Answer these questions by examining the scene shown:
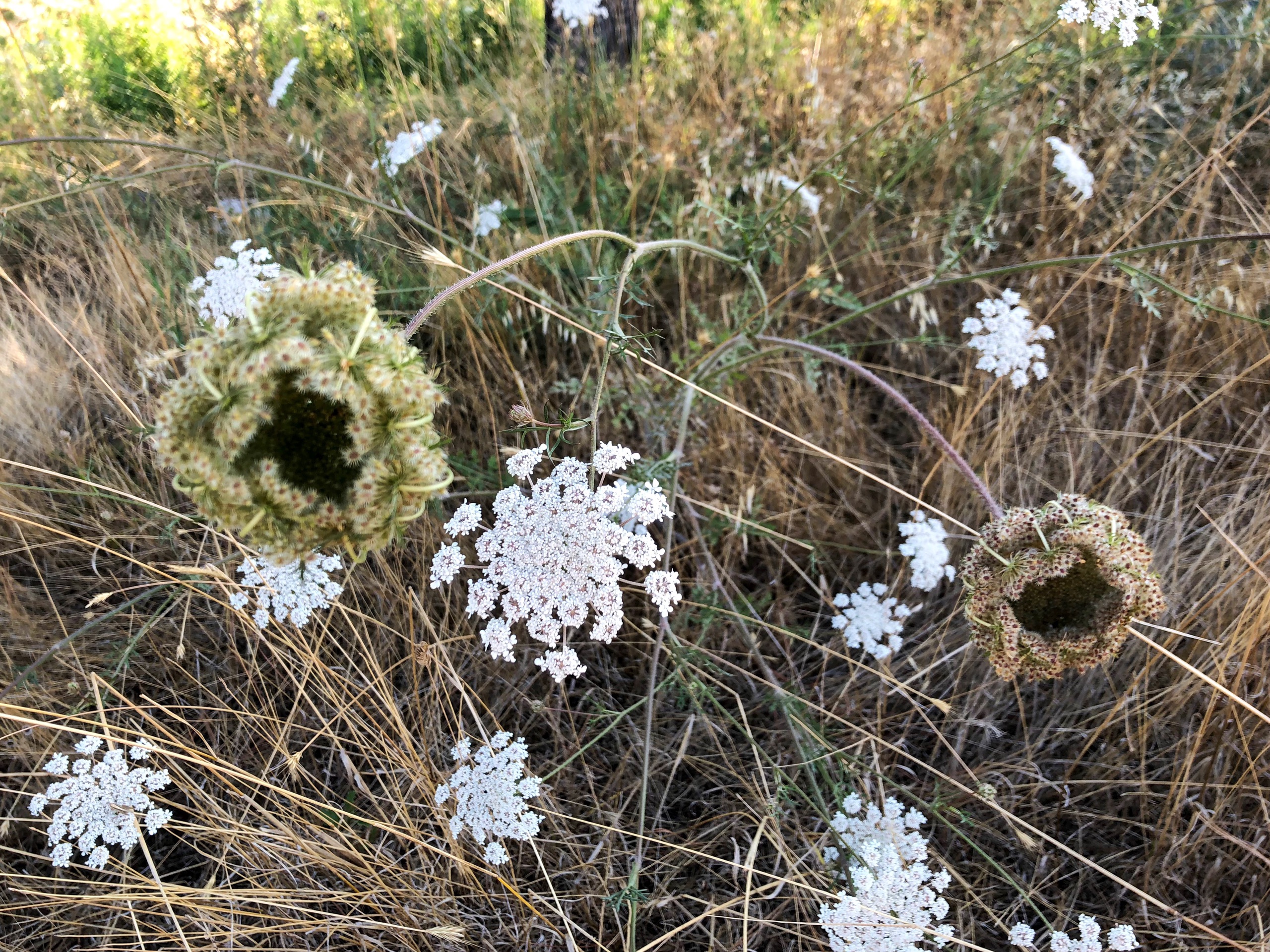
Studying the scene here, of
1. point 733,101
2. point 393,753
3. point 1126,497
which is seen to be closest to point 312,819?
point 393,753

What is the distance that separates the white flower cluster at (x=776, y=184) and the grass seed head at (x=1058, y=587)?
5.12 ft

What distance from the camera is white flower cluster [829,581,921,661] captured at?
8.98ft

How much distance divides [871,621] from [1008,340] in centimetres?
109

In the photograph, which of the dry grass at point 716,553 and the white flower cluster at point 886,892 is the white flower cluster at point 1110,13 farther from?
the white flower cluster at point 886,892

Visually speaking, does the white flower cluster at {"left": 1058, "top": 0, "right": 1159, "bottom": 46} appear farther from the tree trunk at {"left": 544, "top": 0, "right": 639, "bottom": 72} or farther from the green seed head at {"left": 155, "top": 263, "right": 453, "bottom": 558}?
the tree trunk at {"left": 544, "top": 0, "right": 639, "bottom": 72}

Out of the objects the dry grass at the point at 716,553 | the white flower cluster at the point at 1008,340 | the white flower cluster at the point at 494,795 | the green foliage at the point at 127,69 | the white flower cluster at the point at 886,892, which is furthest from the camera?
the green foliage at the point at 127,69

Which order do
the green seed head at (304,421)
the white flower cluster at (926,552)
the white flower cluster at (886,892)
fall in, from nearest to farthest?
the green seed head at (304,421) → the white flower cluster at (886,892) → the white flower cluster at (926,552)

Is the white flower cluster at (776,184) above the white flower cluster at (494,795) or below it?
above

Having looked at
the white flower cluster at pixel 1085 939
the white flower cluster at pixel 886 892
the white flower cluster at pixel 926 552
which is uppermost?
the white flower cluster at pixel 926 552

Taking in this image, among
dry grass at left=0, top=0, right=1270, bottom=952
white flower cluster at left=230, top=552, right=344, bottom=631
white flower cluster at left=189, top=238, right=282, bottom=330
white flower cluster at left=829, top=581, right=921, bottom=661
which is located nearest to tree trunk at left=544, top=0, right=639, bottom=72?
dry grass at left=0, top=0, right=1270, bottom=952

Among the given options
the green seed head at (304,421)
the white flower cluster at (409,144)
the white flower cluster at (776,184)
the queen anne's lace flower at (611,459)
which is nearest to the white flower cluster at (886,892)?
the queen anne's lace flower at (611,459)

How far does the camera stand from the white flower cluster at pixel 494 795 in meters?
2.17

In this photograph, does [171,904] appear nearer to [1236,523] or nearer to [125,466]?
[125,466]

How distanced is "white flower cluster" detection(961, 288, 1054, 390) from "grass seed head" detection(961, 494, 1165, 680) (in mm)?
1008
